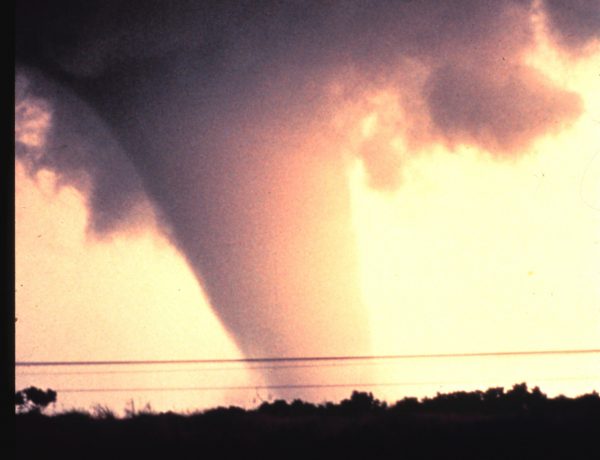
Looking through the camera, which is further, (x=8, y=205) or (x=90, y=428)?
(x=90, y=428)

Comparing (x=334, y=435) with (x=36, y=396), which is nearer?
(x=334, y=435)

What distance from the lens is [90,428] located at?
52.5 feet

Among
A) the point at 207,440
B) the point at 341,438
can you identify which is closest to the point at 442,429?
the point at 341,438

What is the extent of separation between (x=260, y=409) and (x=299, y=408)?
1052mm

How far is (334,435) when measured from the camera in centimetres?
1478

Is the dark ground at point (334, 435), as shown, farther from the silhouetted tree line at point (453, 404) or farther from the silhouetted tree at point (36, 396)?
the silhouetted tree at point (36, 396)

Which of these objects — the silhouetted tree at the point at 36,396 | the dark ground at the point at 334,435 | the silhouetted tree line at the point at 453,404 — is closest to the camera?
the dark ground at the point at 334,435

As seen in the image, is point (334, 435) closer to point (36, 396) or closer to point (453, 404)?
point (453, 404)

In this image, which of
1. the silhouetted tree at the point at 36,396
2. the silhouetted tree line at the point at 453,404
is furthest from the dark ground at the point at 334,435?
the silhouetted tree at the point at 36,396

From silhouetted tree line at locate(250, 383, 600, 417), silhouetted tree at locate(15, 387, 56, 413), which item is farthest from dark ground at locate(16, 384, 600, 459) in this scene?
silhouetted tree at locate(15, 387, 56, 413)

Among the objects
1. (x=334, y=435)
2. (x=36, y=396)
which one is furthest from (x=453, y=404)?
(x=36, y=396)

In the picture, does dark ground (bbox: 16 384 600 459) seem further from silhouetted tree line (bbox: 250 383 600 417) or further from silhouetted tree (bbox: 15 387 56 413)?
silhouetted tree (bbox: 15 387 56 413)

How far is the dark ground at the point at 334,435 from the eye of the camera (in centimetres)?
1415

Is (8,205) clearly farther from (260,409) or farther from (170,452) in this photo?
(260,409)
